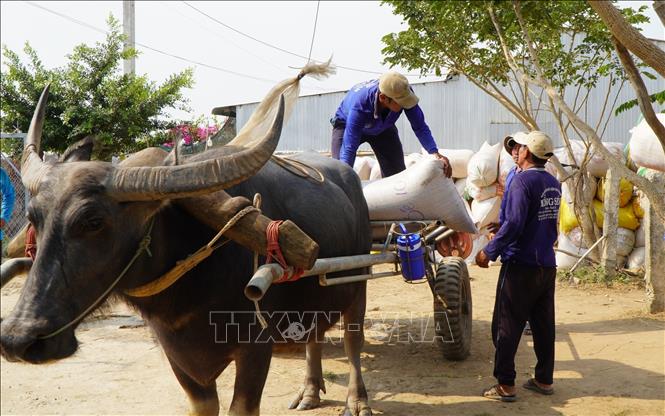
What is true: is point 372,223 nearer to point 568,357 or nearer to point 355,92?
point 355,92

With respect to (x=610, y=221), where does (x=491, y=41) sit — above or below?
above

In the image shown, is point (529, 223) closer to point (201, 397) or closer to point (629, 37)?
point (629, 37)

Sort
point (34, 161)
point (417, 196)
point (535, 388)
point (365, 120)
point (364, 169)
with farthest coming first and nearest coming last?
point (364, 169), point (365, 120), point (417, 196), point (535, 388), point (34, 161)

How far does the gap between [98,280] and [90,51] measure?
7709 mm

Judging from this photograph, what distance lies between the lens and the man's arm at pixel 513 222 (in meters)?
4.19

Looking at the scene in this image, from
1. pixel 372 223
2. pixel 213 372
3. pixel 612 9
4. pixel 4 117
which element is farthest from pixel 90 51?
pixel 612 9

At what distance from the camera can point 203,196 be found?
2555 millimetres

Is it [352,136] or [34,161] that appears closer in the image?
[34,161]

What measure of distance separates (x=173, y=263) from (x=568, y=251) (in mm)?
8216

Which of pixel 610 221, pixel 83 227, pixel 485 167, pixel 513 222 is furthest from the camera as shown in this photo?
pixel 485 167

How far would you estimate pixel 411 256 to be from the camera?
14.4ft

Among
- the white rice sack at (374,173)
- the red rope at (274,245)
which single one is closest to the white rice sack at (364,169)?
the white rice sack at (374,173)

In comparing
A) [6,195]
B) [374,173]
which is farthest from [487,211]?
[6,195]

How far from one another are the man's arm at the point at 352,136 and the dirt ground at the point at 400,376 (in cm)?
168
